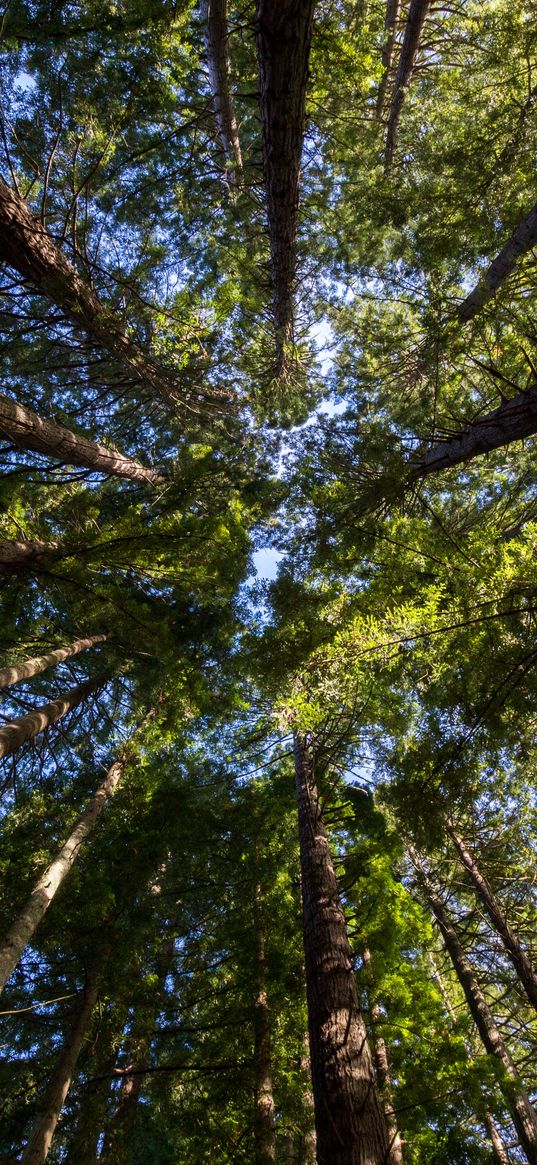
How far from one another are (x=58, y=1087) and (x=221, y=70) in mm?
12419

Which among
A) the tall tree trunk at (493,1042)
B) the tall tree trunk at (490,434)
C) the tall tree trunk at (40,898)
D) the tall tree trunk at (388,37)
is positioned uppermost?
the tall tree trunk at (388,37)

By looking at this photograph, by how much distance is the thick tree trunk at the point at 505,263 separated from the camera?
609 centimetres

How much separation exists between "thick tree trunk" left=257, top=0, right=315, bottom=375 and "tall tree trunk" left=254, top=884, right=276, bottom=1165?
9.40m

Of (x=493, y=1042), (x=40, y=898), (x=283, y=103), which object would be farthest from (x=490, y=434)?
(x=493, y=1042)

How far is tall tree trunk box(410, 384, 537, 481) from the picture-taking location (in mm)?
Result: 4461

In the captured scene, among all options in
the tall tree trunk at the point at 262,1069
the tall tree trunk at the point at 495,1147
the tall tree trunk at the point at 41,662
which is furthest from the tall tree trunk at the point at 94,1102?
the tall tree trunk at the point at 41,662

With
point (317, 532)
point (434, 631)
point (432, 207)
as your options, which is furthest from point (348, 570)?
point (432, 207)

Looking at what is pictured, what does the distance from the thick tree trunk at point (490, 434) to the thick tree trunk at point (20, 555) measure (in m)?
4.30

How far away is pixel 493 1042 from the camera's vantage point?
7.18 m

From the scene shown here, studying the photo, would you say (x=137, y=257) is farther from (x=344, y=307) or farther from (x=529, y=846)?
(x=529, y=846)

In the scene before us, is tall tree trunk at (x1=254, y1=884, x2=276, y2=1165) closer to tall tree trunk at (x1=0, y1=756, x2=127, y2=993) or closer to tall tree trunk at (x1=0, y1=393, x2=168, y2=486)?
tall tree trunk at (x1=0, y1=756, x2=127, y2=993)

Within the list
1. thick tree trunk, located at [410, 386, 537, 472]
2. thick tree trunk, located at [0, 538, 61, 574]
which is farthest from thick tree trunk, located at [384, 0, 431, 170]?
thick tree trunk, located at [0, 538, 61, 574]

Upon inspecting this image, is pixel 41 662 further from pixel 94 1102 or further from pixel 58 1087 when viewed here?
pixel 94 1102

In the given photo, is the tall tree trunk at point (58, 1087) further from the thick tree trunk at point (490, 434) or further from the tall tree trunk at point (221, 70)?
the tall tree trunk at point (221, 70)
